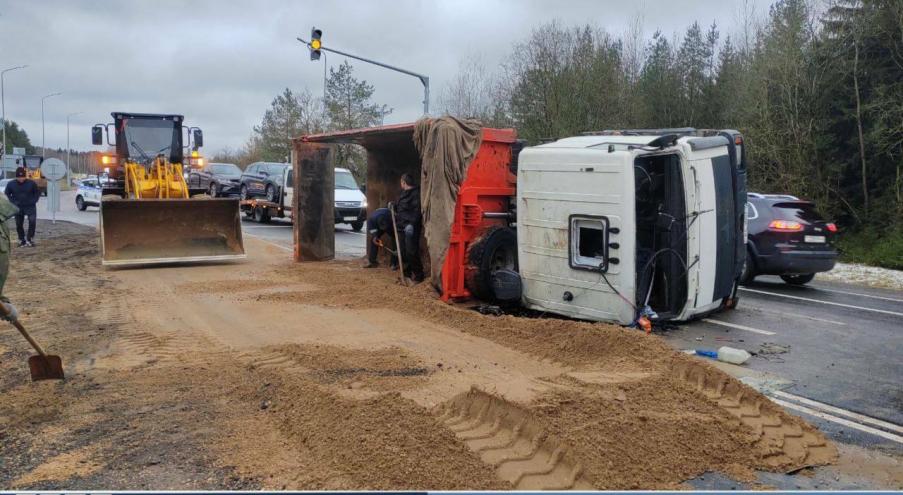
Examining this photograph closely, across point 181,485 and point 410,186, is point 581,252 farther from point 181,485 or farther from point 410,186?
point 181,485

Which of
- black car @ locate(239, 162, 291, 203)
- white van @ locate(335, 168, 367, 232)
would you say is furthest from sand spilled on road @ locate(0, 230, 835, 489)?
black car @ locate(239, 162, 291, 203)

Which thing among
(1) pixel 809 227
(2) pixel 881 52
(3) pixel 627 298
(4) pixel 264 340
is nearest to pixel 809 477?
(3) pixel 627 298

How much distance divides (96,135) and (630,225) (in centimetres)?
1297

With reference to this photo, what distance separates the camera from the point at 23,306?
8.93 m

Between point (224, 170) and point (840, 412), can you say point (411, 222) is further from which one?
point (224, 170)

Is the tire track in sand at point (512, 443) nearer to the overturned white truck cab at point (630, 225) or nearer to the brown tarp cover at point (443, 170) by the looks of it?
the overturned white truck cab at point (630, 225)

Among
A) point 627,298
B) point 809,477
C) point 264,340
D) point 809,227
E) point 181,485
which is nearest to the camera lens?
point 181,485

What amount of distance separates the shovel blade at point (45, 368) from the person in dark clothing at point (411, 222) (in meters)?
5.69

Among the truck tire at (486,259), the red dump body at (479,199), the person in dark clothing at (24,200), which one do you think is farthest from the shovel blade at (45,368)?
the person in dark clothing at (24,200)

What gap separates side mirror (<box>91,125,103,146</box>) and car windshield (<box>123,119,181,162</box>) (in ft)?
1.95

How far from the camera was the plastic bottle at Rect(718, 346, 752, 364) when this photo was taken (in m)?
6.93

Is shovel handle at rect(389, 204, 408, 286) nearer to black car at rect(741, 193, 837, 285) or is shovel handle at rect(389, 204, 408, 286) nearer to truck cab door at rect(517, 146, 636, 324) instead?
truck cab door at rect(517, 146, 636, 324)

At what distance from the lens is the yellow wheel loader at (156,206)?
42.4 feet

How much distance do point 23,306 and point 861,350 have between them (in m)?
10.1
